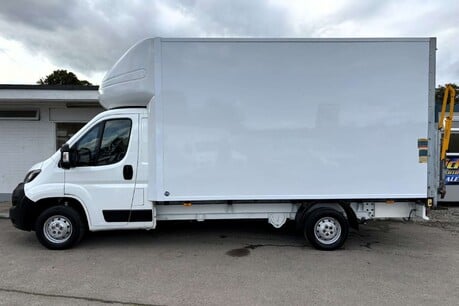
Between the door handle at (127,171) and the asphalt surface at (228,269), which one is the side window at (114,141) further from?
the asphalt surface at (228,269)

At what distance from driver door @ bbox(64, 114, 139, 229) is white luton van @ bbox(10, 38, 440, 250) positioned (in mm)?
16

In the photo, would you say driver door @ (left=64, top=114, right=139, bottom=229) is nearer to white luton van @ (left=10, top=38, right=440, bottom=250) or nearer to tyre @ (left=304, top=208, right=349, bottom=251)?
white luton van @ (left=10, top=38, right=440, bottom=250)

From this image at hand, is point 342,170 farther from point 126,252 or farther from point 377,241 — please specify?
point 126,252

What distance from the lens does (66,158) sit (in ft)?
19.0

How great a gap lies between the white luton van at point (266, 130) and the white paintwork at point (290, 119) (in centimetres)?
2

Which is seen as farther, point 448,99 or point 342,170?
point 448,99

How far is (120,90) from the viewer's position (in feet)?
19.6

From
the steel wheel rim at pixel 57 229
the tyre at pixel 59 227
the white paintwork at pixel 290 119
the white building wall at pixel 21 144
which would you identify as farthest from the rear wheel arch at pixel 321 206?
the white building wall at pixel 21 144

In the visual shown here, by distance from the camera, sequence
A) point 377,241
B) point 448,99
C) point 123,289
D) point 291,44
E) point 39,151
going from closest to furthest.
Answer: point 123,289, point 291,44, point 448,99, point 377,241, point 39,151

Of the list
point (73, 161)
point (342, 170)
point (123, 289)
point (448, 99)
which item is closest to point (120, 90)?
point (73, 161)

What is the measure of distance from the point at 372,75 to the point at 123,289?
4.66 meters

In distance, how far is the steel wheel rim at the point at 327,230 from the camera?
6.01 meters

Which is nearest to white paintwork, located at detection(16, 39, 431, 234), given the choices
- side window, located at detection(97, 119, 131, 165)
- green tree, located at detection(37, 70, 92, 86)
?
side window, located at detection(97, 119, 131, 165)

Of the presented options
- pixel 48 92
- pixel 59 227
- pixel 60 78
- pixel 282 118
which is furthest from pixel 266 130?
pixel 60 78
